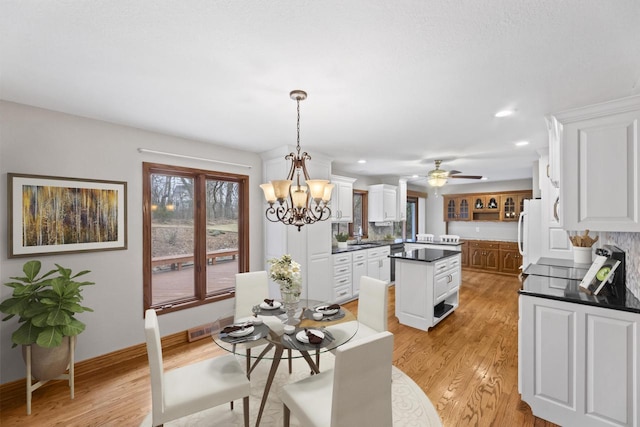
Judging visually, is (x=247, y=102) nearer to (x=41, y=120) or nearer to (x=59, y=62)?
(x=59, y=62)

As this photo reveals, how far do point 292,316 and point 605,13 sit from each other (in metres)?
2.59

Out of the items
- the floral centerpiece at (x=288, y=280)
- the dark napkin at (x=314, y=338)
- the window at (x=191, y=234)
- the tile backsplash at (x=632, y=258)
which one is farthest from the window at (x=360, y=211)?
the dark napkin at (x=314, y=338)

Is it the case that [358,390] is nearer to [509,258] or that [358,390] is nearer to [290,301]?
[290,301]

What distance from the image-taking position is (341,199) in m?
5.24

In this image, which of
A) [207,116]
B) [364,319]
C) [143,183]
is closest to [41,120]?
[143,183]

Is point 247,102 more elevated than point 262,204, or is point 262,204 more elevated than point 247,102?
point 247,102

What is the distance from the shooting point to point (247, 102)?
95.3 inches

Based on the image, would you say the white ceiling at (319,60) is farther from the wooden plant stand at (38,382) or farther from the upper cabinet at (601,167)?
the wooden plant stand at (38,382)

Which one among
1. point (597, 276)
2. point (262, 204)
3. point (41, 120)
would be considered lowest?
point (597, 276)

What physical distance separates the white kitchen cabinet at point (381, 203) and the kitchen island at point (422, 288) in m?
2.30

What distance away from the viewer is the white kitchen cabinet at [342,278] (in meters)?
4.70

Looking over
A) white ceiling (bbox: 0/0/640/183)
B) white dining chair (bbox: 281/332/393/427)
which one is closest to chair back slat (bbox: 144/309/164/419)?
white dining chair (bbox: 281/332/393/427)

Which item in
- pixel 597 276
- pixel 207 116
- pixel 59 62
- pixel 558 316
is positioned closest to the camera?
pixel 59 62

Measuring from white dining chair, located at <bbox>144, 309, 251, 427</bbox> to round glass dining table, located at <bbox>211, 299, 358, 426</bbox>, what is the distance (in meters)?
0.18
